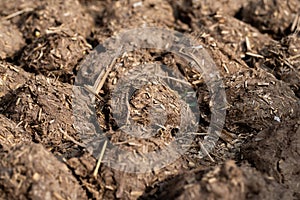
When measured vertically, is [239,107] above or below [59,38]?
below

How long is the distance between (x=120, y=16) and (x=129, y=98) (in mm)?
1132

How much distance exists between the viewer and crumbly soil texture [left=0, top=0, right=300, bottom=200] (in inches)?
107

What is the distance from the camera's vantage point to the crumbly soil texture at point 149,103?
8.93ft

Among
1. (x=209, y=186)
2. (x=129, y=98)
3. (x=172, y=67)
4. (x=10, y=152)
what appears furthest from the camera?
(x=172, y=67)

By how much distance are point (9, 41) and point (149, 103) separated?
1355 mm

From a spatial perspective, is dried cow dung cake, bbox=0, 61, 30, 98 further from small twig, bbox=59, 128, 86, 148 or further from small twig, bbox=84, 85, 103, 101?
small twig, bbox=59, 128, 86, 148

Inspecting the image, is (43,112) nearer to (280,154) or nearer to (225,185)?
(225,185)

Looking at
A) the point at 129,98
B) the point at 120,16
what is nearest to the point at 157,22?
the point at 120,16

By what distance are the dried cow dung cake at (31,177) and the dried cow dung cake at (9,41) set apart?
1.36 metres

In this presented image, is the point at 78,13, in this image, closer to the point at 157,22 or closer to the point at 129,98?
the point at 157,22

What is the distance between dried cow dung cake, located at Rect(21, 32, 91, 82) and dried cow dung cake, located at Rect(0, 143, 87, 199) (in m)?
1.05

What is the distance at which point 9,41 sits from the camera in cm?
404

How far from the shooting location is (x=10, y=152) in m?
2.77

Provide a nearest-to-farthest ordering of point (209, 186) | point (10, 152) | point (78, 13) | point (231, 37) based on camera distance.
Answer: point (209, 186) < point (10, 152) < point (231, 37) < point (78, 13)
